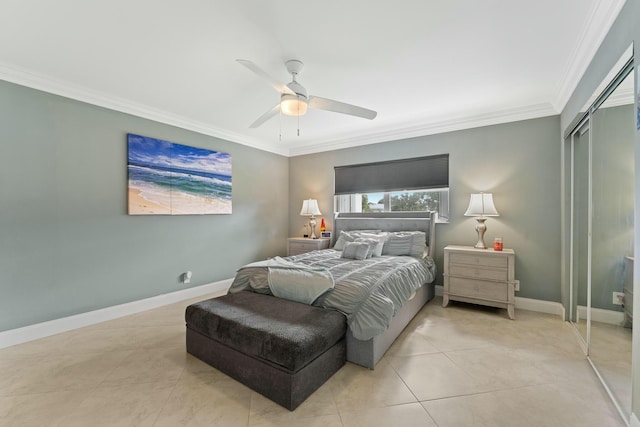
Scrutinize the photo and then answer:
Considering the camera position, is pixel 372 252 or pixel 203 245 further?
pixel 203 245

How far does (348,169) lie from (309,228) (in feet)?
4.48

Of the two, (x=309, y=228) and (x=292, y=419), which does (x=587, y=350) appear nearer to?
(x=292, y=419)

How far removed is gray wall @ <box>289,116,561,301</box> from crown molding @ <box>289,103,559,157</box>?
0.26 ft

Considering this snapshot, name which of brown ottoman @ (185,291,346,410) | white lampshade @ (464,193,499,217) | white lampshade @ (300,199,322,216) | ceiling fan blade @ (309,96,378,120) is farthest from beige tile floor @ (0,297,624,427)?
white lampshade @ (300,199,322,216)

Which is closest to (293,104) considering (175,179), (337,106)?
(337,106)

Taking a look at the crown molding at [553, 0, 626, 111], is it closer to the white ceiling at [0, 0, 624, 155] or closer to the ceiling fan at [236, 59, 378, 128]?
the white ceiling at [0, 0, 624, 155]

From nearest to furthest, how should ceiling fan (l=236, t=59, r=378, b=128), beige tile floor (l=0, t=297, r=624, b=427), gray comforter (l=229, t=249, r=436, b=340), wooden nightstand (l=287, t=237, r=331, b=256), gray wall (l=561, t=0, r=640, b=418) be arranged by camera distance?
gray wall (l=561, t=0, r=640, b=418) < beige tile floor (l=0, t=297, r=624, b=427) < gray comforter (l=229, t=249, r=436, b=340) < ceiling fan (l=236, t=59, r=378, b=128) < wooden nightstand (l=287, t=237, r=331, b=256)

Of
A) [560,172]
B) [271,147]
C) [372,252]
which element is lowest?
[372,252]

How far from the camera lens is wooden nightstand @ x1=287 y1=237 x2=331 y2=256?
15.3ft

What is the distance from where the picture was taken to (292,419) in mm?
1631

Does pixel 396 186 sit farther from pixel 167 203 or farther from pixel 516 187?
pixel 167 203

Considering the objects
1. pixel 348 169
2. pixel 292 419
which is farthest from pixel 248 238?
pixel 292 419

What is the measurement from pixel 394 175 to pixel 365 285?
103 inches

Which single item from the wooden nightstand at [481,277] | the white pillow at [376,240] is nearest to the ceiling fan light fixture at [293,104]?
the white pillow at [376,240]
